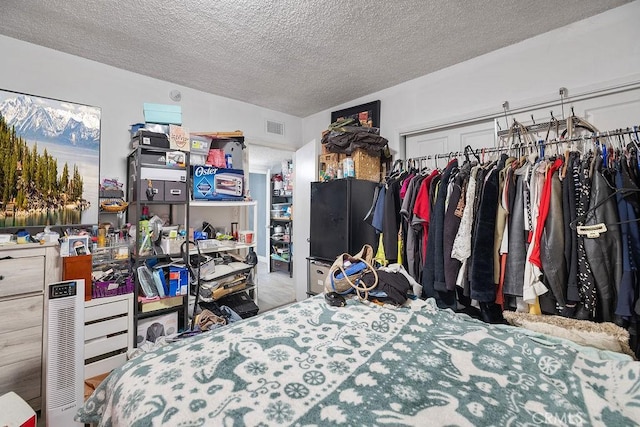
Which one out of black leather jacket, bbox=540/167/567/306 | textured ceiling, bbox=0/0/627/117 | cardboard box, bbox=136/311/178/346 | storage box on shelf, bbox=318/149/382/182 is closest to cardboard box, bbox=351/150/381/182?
storage box on shelf, bbox=318/149/382/182

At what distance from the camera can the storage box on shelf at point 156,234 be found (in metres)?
2.28

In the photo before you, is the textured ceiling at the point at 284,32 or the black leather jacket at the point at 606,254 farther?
the textured ceiling at the point at 284,32

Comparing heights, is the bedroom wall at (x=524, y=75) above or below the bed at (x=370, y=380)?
above

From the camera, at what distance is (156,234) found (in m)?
2.54

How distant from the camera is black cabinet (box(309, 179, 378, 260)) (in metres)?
2.70

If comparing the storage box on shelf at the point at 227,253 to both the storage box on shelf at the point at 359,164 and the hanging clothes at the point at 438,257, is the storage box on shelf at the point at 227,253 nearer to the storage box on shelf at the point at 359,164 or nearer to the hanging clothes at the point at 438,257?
the storage box on shelf at the point at 359,164

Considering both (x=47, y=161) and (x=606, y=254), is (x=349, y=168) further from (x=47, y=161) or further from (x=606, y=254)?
(x=47, y=161)

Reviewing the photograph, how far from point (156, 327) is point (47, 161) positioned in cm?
154

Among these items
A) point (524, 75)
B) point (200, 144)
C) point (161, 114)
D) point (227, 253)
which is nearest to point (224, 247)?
point (227, 253)

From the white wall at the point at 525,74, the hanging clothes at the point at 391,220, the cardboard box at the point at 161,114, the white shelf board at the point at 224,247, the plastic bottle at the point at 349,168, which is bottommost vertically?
the white shelf board at the point at 224,247

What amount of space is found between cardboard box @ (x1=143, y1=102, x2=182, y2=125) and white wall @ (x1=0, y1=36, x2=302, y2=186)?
14.5 inches

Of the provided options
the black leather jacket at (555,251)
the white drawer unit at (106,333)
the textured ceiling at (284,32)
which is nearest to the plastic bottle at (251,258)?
the white drawer unit at (106,333)

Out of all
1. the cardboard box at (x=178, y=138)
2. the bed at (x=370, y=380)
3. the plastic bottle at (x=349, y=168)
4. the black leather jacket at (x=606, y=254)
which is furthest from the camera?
the plastic bottle at (x=349, y=168)

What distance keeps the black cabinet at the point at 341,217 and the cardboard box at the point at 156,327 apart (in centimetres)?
145
